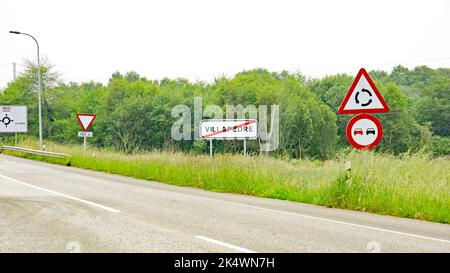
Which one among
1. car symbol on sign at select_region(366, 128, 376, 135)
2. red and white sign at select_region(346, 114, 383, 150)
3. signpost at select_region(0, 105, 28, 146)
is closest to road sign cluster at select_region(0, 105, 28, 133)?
signpost at select_region(0, 105, 28, 146)

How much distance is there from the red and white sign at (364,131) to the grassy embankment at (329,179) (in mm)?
960

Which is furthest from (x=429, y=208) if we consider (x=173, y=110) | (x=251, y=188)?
(x=173, y=110)

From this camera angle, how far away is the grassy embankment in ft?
36.1

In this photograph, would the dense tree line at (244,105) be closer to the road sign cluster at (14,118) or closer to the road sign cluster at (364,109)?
the road sign cluster at (14,118)

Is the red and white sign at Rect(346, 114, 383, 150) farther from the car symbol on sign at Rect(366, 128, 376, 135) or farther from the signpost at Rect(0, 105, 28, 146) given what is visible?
the signpost at Rect(0, 105, 28, 146)

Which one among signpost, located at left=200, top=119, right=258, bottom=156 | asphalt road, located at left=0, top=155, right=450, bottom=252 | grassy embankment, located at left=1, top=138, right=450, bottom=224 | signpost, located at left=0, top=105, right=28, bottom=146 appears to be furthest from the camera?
signpost, located at left=0, top=105, right=28, bottom=146

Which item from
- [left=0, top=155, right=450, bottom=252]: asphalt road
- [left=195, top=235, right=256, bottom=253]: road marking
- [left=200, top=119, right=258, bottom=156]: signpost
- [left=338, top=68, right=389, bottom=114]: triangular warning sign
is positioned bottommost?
[left=0, top=155, right=450, bottom=252]: asphalt road

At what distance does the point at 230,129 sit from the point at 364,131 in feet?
28.4

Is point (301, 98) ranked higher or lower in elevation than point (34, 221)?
higher

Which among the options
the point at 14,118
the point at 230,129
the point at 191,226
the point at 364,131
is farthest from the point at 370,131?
the point at 14,118

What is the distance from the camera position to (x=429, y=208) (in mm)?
10305
